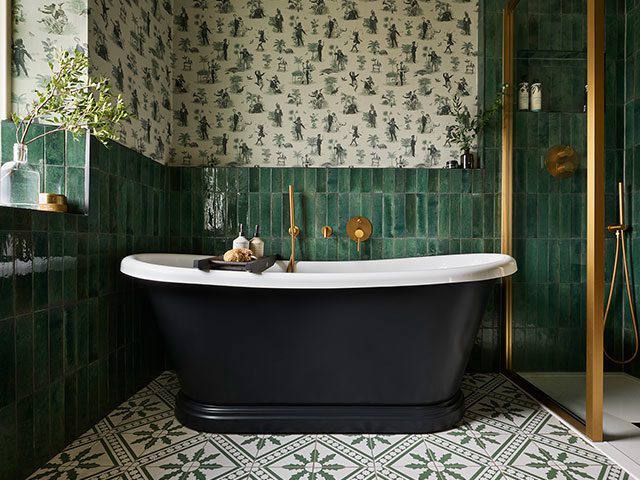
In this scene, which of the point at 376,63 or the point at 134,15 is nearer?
the point at 134,15

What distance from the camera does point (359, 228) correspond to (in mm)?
2762

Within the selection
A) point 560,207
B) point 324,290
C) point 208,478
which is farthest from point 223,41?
point 208,478

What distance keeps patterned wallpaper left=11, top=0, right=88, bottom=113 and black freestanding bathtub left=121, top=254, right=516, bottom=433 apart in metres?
0.85

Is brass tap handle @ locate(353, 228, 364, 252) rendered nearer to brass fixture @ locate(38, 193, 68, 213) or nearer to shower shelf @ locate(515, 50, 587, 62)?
shower shelf @ locate(515, 50, 587, 62)

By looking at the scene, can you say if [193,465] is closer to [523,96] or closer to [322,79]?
[322,79]

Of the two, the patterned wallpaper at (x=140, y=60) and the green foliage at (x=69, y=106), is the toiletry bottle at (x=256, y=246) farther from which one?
the green foliage at (x=69, y=106)

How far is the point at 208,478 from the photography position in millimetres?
1514

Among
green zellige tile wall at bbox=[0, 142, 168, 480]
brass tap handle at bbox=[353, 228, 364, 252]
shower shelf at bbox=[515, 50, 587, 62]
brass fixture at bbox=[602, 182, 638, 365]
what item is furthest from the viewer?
brass tap handle at bbox=[353, 228, 364, 252]

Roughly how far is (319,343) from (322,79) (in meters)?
1.82

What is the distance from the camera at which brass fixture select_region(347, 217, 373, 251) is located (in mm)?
2762

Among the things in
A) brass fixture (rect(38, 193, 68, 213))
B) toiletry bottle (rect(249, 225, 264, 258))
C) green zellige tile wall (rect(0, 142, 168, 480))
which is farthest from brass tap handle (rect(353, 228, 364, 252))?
brass fixture (rect(38, 193, 68, 213))

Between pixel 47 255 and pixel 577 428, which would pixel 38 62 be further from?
pixel 577 428

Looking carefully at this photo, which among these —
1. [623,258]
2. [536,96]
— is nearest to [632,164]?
[623,258]

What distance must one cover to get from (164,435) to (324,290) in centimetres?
92
